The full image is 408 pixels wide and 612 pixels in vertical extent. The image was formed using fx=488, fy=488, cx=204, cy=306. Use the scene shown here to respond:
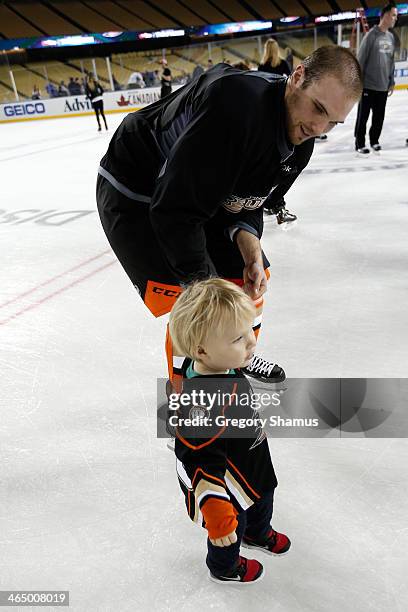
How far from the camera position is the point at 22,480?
114cm

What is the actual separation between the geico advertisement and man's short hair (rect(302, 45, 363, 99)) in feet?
40.5

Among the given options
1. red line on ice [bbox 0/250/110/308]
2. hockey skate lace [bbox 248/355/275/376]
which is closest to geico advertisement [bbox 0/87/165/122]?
red line on ice [bbox 0/250/110/308]

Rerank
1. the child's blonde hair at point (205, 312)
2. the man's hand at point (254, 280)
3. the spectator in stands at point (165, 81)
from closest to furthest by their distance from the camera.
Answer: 1. the child's blonde hair at point (205, 312)
2. the man's hand at point (254, 280)
3. the spectator in stands at point (165, 81)

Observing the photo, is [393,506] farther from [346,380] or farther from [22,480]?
[22,480]

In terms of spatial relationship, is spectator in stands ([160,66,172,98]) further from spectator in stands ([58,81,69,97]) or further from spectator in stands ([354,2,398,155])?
spectator in stands ([354,2,398,155])

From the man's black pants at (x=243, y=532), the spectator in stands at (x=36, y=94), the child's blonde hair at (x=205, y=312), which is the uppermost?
the child's blonde hair at (x=205, y=312)

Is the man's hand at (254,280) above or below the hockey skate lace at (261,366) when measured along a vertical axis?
above

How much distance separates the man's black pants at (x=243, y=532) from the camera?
0.82 meters

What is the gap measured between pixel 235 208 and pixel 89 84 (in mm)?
8426

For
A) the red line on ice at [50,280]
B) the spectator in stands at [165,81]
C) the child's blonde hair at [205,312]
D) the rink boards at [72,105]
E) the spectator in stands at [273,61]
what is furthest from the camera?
the rink boards at [72,105]

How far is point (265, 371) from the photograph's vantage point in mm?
1431

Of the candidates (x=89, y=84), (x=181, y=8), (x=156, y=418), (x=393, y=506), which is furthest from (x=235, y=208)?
(x=181, y=8)

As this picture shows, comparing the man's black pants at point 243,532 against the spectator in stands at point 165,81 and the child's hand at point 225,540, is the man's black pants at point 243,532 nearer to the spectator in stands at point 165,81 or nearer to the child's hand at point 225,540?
the child's hand at point 225,540

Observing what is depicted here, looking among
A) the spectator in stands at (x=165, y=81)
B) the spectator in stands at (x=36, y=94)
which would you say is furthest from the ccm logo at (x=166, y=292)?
the spectator in stands at (x=36, y=94)
